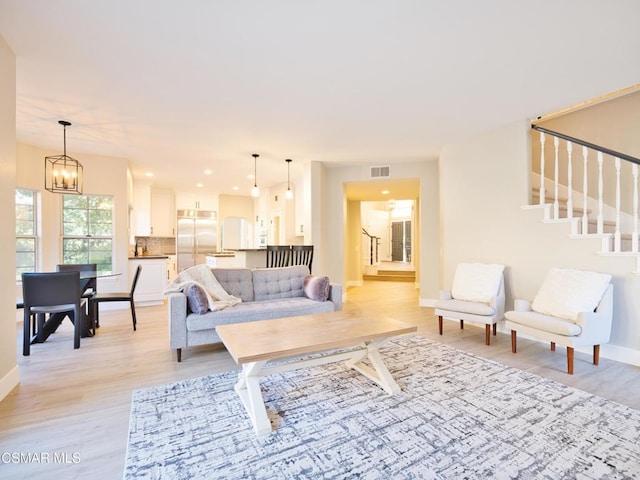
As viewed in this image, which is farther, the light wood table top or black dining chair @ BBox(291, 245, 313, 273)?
black dining chair @ BBox(291, 245, 313, 273)

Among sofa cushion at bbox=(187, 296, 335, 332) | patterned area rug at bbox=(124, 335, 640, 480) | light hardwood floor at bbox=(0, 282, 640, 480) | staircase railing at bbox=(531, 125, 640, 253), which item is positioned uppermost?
staircase railing at bbox=(531, 125, 640, 253)

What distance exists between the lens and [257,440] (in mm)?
1884

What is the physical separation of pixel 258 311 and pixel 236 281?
70 centimetres

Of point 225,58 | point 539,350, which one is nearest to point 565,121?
point 539,350

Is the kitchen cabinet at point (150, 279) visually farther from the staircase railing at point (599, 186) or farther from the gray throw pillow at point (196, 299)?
the staircase railing at point (599, 186)

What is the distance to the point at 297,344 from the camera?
84.8 inches

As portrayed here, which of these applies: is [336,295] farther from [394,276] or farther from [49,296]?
[394,276]

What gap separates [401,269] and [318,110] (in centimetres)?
793

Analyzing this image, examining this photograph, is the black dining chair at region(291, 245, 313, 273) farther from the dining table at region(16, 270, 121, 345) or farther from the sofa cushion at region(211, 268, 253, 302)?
the dining table at region(16, 270, 121, 345)

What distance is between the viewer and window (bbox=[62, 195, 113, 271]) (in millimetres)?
5559

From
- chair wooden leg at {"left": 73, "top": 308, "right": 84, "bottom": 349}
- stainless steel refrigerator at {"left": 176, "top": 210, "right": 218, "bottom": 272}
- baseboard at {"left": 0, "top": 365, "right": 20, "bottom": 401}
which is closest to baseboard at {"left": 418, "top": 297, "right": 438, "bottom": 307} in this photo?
chair wooden leg at {"left": 73, "top": 308, "right": 84, "bottom": 349}

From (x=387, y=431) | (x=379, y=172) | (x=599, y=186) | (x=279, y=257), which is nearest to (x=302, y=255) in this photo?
(x=279, y=257)

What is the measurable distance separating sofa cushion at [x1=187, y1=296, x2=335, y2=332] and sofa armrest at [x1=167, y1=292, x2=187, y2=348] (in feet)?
0.20

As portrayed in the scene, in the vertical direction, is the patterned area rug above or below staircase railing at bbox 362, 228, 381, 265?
below
